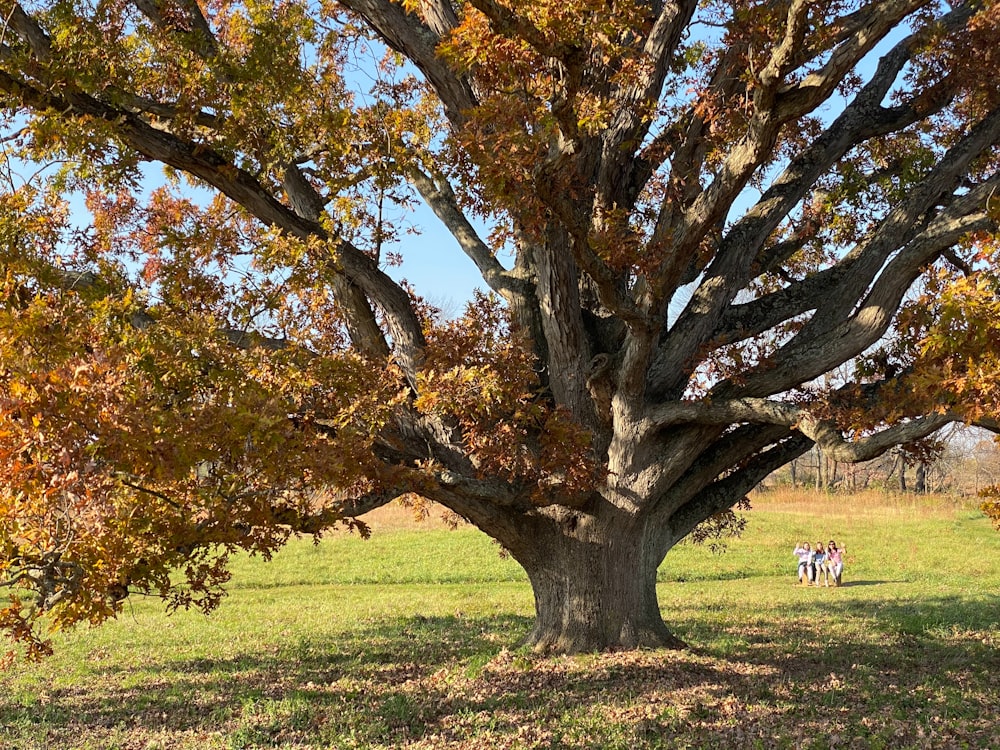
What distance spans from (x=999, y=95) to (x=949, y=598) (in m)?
13.2

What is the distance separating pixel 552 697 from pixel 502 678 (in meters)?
1.09

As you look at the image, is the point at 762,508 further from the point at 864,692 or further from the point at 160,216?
the point at 160,216

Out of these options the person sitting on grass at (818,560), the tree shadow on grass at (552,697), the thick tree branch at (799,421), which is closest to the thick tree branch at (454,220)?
the thick tree branch at (799,421)

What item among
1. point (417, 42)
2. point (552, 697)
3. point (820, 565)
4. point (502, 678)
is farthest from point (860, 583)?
point (417, 42)

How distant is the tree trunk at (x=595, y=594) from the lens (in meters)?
9.57

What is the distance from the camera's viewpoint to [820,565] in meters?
22.3

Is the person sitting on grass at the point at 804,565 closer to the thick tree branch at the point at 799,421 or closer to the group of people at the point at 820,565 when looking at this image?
the group of people at the point at 820,565

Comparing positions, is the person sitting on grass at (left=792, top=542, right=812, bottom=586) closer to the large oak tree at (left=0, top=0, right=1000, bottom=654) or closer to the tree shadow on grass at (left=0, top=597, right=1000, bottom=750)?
the tree shadow on grass at (left=0, top=597, right=1000, bottom=750)

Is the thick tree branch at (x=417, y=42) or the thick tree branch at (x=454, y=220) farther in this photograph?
the thick tree branch at (x=454, y=220)

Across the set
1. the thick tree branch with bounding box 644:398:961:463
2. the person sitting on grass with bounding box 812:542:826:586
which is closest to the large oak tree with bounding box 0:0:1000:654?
the thick tree branch with bounding box 644:398:961:463

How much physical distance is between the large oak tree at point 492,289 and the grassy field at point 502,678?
1630 mm

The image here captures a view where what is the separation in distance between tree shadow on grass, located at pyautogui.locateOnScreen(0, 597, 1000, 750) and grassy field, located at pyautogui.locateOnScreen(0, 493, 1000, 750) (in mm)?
29

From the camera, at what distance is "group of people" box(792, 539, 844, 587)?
22.2 metres

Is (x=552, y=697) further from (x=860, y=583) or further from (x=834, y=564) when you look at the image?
(x=860, y=583)
